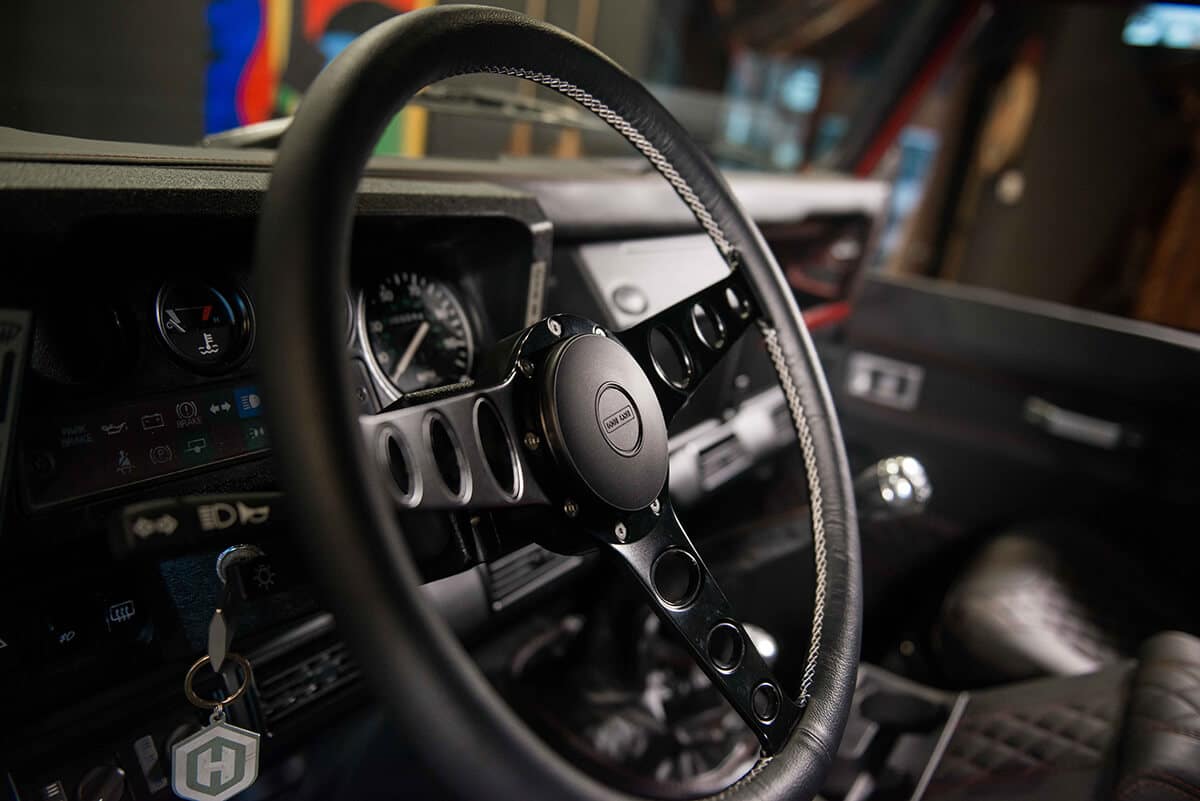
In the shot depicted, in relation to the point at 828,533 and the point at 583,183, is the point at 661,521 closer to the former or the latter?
the point at 828,533

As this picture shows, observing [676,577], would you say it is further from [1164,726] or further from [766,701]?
[1164,726]

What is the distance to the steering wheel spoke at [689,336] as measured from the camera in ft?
2.54

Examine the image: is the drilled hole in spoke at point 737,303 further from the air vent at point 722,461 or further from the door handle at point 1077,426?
the door handle at point 1077,426

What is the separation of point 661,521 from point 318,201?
1.35 ft

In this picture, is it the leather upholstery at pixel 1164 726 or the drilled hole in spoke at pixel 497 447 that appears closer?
the drilled hole in spoke at pixel 497 447

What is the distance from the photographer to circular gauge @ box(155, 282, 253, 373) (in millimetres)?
714

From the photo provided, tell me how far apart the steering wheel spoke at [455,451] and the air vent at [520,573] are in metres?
0.35

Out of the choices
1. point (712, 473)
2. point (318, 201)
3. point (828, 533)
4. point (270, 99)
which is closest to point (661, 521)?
point (828, 533)

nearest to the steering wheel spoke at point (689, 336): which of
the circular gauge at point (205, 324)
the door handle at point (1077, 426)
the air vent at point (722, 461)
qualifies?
the circular gauge at point (205, 324)

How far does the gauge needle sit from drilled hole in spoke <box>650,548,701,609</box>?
0.37 m

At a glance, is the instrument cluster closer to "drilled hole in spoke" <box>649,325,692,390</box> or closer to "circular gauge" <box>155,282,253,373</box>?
"circular gauge" <box>155,282,253,373</box>

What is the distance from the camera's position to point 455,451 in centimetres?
61

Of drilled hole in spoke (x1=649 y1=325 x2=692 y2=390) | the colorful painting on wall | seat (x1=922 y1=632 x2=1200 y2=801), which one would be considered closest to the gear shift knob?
seat (x1=922 y1=632 x2=1200 y2=801)

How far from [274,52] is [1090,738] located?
2319 mm
